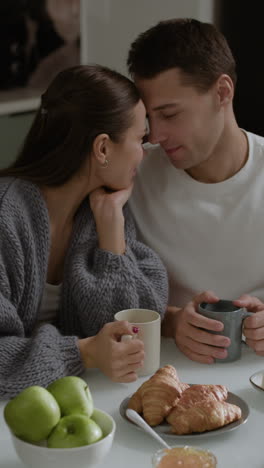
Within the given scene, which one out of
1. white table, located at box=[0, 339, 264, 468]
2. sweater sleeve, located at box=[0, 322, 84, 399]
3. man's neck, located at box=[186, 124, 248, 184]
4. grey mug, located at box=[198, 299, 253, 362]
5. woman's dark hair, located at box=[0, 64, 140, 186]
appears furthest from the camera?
man's neck, located at box=[186, 124, 248, 184]

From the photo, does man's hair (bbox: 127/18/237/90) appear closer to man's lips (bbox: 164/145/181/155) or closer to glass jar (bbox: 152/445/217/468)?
man's lips (bbox: 164/145/181/155)

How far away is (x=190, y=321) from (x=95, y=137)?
43 centimetres

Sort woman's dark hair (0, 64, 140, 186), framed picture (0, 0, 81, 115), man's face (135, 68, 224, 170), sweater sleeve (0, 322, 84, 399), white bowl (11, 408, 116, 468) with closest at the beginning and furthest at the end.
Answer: white bowl (11, 408, 116, 468)
sweater sleeve (0, 322, 84, 399)
woman's dark hair (0, 64, 140, 186)
man's face (135, 68, 224, 170)
framed picture (0, 0, 81, 115)

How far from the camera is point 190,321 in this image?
158cm

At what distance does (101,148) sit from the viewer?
1.67 m

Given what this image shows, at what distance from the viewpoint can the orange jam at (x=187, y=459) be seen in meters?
1.07

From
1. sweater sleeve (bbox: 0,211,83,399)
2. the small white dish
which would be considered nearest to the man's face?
sweater sleeve (bbox: 0,211,83,399)

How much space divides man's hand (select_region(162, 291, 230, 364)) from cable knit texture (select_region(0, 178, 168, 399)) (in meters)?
0.08

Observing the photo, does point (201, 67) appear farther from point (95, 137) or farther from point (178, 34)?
point (95, 137)

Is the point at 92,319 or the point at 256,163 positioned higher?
the point at 256,163

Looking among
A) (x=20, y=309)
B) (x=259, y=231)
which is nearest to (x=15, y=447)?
(x=20, y=309)

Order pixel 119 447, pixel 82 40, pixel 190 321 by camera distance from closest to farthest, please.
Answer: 1. pixel 119 447
2. pixel 190 321
3. pixel 82 40

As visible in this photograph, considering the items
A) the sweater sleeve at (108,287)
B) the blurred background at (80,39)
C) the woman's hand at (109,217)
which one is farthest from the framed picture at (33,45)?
the sweater sleeve at (108,287)

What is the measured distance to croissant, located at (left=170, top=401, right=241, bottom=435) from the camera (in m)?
1.22
